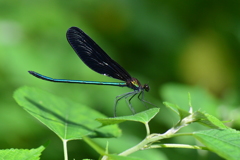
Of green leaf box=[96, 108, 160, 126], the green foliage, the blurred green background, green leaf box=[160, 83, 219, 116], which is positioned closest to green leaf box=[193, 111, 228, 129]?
Result: the green foliage

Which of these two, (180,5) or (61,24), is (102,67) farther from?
(180,5)

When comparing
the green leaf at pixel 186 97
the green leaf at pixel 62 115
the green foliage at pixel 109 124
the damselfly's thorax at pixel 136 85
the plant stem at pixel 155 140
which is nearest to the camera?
the green foliage at pixel 109 124

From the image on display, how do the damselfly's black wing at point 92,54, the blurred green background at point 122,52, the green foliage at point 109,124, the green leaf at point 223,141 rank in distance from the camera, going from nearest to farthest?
the green leaf at point 223,141 < the green foliage at point 109,124 < the damselfly's black wing at point 92,54 < the blurred green background at point 122,52

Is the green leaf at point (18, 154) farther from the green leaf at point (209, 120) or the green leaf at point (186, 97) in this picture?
the green leaf at point (186, 97)

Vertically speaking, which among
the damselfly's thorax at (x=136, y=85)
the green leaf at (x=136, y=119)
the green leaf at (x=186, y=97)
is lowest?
the green leaf at (x=186, y=97)

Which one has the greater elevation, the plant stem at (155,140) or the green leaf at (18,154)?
the plant stem at (155,140)

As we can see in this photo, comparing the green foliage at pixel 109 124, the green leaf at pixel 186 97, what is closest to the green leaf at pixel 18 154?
the green foliage at pixel 109 124

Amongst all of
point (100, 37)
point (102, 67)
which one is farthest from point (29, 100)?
point (100, 37)

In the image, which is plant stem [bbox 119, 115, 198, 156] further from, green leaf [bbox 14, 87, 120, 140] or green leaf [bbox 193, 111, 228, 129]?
green leaf [bbox 14, 87, 120, 140]
